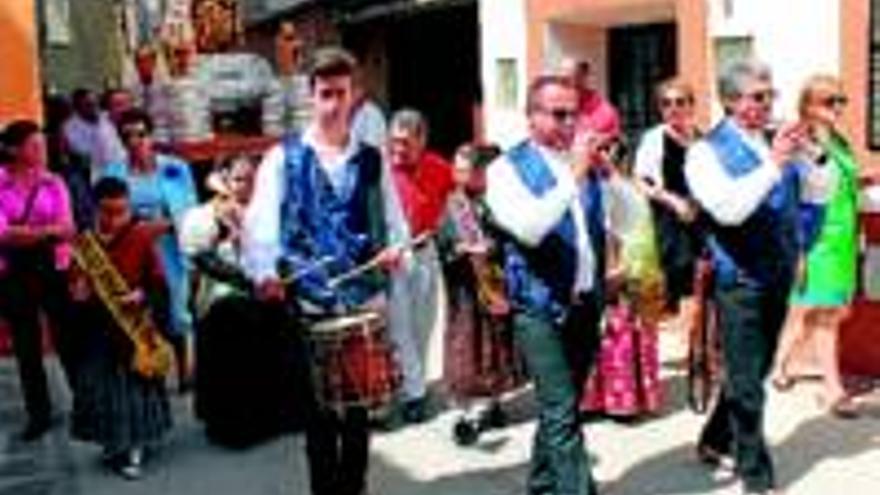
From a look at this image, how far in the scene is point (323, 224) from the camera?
7.18m

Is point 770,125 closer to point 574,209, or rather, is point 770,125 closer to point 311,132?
point 574,209

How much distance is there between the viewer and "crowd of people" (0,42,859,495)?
23.3 ft

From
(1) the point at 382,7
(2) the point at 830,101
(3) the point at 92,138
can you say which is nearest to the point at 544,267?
(2) the point at 830,101

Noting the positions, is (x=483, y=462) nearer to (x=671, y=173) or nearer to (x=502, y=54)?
(x=671, y=173)

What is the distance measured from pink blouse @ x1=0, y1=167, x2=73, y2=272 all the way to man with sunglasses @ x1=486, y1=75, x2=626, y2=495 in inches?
126

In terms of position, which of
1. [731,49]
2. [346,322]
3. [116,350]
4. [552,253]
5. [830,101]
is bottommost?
[116,350]

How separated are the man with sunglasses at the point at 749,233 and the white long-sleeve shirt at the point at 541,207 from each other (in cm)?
54

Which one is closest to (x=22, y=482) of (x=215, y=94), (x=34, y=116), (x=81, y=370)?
(x=81, y=370)

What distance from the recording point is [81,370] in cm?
884

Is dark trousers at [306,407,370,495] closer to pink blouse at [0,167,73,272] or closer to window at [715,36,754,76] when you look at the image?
pink blouse at [0,167,73,272]

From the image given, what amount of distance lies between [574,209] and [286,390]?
2.81 m

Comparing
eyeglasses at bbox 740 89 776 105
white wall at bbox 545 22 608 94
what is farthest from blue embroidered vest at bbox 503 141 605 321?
white wall at bbox 545 22 608 94

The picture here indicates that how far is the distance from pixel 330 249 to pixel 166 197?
350 cm

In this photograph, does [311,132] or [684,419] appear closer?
[311,132]
